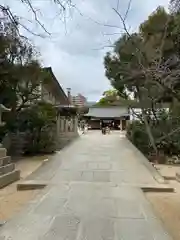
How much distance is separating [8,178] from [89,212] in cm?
503

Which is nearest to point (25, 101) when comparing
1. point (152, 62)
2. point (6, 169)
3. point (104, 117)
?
point (6, 169)

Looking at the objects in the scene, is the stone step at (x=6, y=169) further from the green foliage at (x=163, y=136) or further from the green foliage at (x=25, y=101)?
the green foliage at (x=163, y=136)

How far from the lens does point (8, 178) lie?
35.2 ft

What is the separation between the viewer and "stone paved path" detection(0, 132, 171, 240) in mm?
5086

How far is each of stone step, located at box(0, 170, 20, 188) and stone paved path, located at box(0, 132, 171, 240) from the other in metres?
0.79

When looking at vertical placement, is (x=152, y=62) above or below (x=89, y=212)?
above

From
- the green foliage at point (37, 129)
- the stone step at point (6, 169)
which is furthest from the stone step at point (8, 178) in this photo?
the green foliage at point (37, 129)

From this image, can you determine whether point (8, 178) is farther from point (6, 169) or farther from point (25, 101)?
point (25, 101)

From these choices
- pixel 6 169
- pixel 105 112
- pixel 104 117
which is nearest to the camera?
pixel 6 169

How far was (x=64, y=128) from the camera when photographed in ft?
106

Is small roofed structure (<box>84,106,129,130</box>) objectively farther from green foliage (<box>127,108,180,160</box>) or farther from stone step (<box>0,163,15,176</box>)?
stone step (<box>0,163,15,176</box>)

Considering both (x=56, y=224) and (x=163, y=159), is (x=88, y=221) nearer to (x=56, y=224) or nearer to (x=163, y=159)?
(x=56, y=224)

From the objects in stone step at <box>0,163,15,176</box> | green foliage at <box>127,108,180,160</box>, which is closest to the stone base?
stone step at <box>0,163,15,176</box>

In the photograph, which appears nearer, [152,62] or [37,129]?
[152,62]
